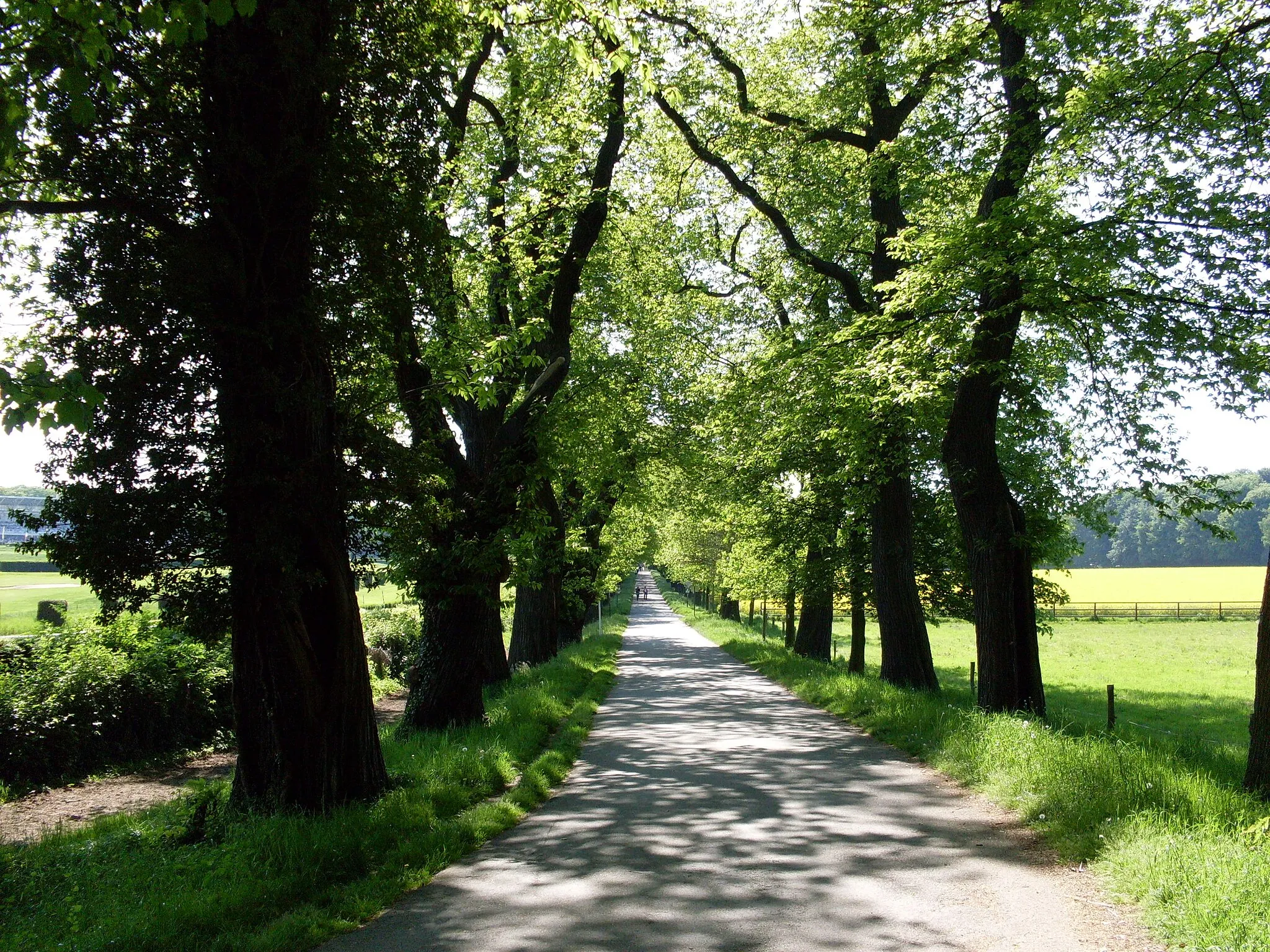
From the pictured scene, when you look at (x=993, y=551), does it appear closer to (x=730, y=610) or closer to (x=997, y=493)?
(x=997, y=493)

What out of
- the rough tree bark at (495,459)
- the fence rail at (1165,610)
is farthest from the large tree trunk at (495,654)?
the fence rail at (1165,610)

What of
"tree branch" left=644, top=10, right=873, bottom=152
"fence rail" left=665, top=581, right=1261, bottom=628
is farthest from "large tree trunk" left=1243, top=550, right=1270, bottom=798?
"fence rail" left=665, top=581, right=1261, bottom=628

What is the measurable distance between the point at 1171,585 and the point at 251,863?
300 feet

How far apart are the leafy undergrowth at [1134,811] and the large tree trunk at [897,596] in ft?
11.5

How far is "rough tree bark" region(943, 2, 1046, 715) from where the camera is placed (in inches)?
412

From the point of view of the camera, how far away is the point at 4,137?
4008 mm

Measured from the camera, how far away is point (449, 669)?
1184 cm

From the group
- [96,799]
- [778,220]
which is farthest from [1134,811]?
[96,799]

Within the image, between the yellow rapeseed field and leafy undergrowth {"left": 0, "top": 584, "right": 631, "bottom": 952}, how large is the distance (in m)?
57.4

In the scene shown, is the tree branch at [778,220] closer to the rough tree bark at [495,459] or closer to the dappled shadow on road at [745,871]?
the rough tree bark at [495,459]

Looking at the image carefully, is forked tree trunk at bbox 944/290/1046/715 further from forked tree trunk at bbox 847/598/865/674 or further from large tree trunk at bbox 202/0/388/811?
forked tree trunk at bbox 847/598/865/674

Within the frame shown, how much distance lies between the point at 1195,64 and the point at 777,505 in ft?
43.7

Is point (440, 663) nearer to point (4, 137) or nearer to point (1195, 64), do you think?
point (4, 137)

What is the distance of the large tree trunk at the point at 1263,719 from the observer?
655cm
